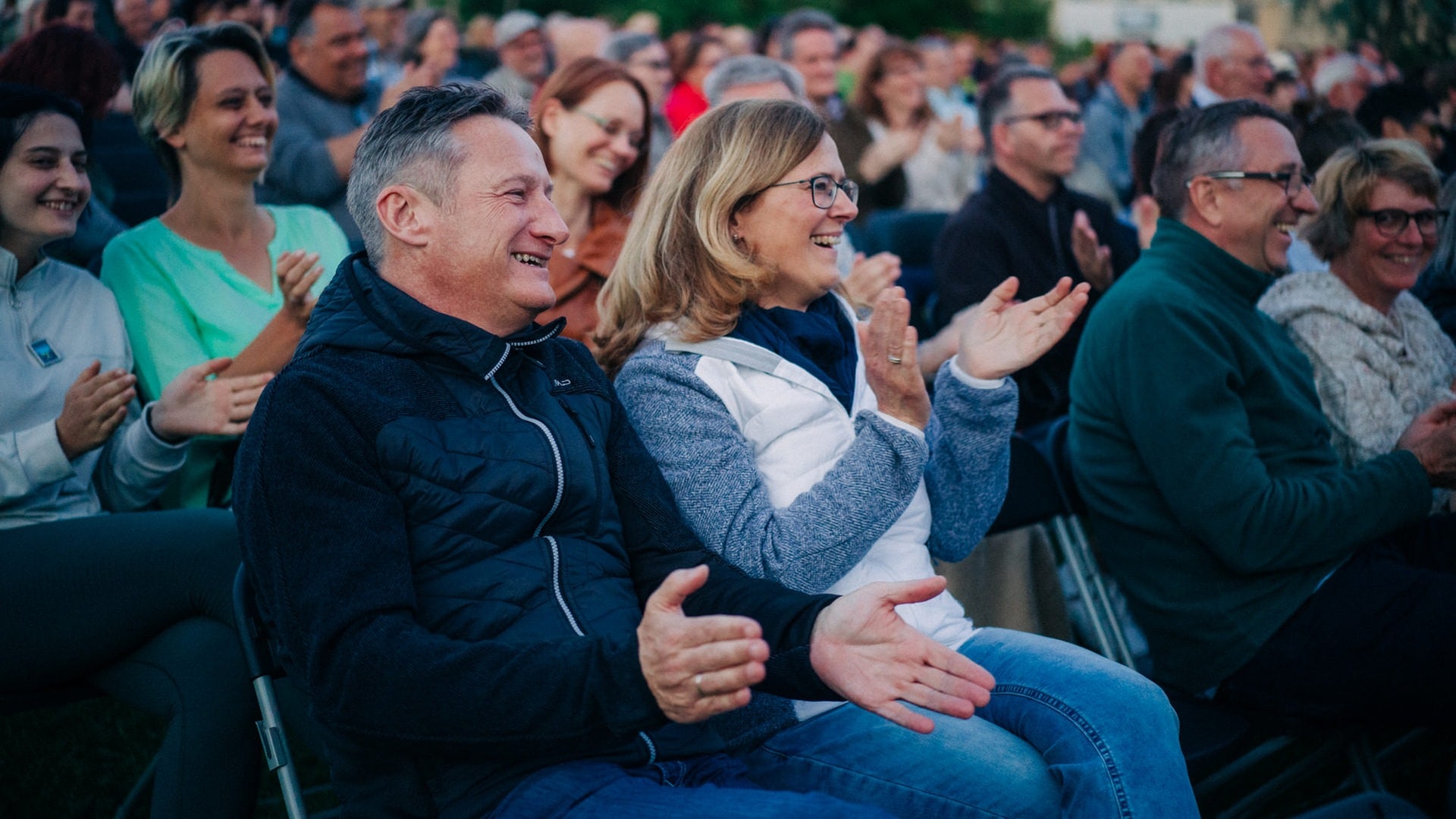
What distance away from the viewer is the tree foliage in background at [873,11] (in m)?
23.5

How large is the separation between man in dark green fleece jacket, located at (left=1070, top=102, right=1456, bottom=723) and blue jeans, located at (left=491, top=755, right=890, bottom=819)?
137cm

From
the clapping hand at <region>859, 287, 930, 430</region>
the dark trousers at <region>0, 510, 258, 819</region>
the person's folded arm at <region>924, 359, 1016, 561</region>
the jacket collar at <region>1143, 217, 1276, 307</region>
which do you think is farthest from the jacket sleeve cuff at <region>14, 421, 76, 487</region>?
the jacket collar at <region>1143, 217, 1276, 307</region>

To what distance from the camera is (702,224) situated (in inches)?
100

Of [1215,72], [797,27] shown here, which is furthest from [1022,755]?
[1215,72]

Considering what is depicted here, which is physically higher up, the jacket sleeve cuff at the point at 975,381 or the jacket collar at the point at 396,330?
the jacket collar at the point at 396,330

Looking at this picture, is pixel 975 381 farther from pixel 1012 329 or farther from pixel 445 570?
pixel 445 570

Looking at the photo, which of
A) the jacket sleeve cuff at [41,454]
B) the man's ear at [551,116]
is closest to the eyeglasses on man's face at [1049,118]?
the man's ear at [551,116]

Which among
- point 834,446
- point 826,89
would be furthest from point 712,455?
point 826,89

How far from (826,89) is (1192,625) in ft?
16.6

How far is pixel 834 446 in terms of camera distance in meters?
2.44

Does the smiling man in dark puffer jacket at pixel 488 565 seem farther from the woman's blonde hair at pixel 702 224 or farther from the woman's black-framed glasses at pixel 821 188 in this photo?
the woman's black-framed glasses at pixel 821 188

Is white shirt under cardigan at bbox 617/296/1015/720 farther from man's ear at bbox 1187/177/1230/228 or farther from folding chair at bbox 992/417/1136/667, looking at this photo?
man's ear at bbox 1187/177/1230/228

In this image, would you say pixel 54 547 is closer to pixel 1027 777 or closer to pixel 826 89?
pixel 1027 777

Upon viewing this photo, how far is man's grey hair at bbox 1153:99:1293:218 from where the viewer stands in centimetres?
333
